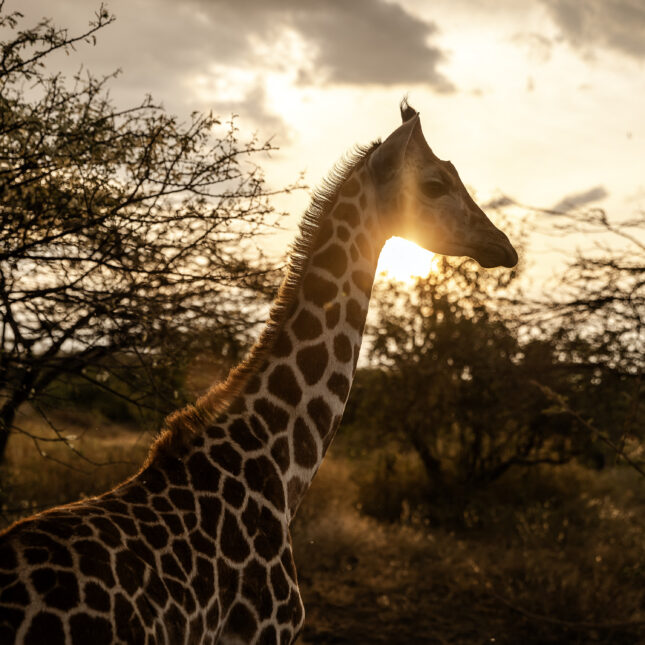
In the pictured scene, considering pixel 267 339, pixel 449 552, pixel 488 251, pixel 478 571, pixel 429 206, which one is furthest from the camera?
pixel 449 552

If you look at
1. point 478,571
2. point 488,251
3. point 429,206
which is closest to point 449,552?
point 478,571

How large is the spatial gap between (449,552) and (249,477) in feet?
25.4

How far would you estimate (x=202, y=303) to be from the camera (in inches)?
233

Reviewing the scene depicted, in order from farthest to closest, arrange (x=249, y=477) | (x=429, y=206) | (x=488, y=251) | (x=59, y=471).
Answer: (x=59, y=471) < (x=488, y=251) < (x=429, y=206) < (x=249, y=477)

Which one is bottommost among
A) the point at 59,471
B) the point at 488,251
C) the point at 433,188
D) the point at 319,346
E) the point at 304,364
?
the point at 59,471

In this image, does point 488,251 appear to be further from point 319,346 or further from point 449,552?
point 449,552

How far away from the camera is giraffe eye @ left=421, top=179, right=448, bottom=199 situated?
4.32 meters

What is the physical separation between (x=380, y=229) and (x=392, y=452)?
11.1m

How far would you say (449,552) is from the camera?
10.5 m

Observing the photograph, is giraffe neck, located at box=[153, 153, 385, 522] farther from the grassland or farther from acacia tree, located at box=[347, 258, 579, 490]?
acacia tree, located at box=[347, 258, 579, 490]

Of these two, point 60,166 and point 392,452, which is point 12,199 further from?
point 392,452

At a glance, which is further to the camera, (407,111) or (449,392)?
(449,392)

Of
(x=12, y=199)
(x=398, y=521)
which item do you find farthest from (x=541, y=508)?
(x=12, y=199)

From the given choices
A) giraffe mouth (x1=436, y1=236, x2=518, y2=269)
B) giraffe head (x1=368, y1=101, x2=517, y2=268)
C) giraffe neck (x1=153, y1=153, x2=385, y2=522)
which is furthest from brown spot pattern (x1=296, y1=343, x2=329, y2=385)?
giraffe mouth (x1=436, y1=236, x2=518, y2=269)
